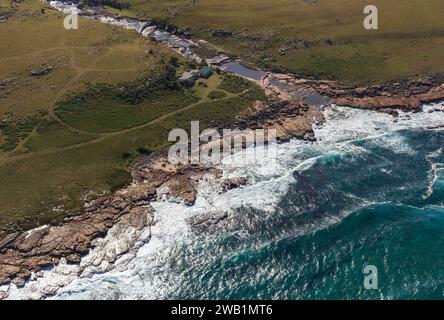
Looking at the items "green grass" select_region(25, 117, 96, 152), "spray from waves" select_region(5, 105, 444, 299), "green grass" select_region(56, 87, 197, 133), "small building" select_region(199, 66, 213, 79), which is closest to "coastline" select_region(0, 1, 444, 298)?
"spray from waves" select_region(5, 105, 444, 299)

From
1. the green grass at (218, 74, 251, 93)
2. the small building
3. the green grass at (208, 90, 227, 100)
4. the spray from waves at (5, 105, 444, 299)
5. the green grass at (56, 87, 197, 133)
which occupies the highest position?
the small building

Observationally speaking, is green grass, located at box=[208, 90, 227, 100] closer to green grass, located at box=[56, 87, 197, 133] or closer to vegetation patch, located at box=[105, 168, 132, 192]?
green grass, located at box=[56, 87, 197, 133]

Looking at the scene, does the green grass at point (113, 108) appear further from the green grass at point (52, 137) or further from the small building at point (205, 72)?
the small building at point (205, 72)

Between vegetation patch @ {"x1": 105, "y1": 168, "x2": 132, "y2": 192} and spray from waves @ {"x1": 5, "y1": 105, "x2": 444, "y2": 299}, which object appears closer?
spray from waves @ {"x1": 5, "y1": 105, "x2": 444, "y2": 299}

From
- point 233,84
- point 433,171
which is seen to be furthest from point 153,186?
point 433,171

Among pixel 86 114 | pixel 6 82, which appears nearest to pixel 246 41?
pixel 86 114

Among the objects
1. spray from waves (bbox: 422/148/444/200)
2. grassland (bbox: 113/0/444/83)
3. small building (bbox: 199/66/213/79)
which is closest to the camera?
spray from waves (bbox: 422/148/444/200)

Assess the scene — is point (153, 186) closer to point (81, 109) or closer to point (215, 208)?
point (215, 208)

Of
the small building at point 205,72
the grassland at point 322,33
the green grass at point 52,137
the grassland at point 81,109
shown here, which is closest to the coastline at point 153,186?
the grassland at point 81,109
